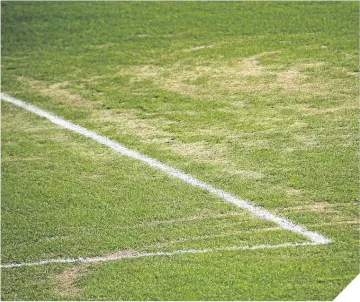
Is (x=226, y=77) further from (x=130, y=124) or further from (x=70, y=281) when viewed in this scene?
(x=70, y=281)

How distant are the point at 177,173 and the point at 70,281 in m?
2.00

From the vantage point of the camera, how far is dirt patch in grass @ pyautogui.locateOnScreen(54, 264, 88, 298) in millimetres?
6807

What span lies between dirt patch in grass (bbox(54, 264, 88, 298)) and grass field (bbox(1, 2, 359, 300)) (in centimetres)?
2

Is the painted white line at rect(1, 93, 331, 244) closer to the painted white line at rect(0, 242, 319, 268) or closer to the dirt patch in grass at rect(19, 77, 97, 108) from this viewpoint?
the painted white line at rect(0, 242, 319, 268)

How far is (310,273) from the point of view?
6.66 metres

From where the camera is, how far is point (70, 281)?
697 cm

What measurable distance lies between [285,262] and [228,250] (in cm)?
53

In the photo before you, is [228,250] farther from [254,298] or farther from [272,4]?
[272,4]

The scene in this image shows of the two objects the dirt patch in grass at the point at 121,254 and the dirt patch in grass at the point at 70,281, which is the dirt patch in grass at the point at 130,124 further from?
the dirt patch in grass at the point at 70,281

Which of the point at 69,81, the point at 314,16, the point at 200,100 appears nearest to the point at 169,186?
the point at 200,100

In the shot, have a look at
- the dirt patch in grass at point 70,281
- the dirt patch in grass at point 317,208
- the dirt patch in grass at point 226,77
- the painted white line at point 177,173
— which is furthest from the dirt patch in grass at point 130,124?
the dirt patch in grass at point 70,281

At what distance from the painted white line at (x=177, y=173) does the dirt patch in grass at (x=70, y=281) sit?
1.66 metres

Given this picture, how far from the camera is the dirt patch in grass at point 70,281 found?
268 inches

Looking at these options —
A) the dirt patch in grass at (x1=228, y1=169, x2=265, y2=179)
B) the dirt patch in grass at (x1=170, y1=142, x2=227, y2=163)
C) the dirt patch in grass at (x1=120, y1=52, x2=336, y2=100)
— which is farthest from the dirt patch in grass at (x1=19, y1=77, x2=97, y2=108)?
the dirt patch in grass at (x1=228, y1=169, x2=265, y2=179)
